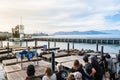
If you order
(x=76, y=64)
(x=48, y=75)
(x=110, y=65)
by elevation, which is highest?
(x=76, y=64)

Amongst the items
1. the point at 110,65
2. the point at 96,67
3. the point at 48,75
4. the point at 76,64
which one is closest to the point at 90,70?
the point at 96,67

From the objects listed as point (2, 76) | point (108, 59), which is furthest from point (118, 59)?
point (2, 76)

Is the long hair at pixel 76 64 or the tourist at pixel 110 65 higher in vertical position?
the long hair at pixel 76 64

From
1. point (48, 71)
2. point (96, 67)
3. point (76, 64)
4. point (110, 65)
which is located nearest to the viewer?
point (48, 71)

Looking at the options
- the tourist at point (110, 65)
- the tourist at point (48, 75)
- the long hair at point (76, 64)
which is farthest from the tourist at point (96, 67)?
the tourist at point (48, 75)

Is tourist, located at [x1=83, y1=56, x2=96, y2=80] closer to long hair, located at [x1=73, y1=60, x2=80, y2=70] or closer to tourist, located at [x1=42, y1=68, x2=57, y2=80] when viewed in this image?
long hair, located at [x1=73, y1=60, x2=80, y2=70]

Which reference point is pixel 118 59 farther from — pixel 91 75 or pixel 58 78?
pixel 58 78

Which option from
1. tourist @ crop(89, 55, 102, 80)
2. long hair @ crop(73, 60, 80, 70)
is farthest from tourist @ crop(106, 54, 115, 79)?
long hair @ crop(73, 60, 80, 70)

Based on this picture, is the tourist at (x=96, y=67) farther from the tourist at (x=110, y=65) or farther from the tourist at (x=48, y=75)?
the tourist at (x=48, y=75)

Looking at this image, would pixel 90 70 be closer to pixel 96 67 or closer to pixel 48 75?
pixel 96 67

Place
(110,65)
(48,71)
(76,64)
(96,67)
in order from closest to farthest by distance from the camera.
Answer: (48,71) → (76,64) → (96,67) → (110,65)

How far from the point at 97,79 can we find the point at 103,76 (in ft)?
0.78

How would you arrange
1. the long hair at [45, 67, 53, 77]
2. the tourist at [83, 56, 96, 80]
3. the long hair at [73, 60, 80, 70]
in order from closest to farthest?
the long hair at [45, 67, 53, 77], the long hair at [73, 60, 80, 70], the tourist at [83, 56, 96, 80]

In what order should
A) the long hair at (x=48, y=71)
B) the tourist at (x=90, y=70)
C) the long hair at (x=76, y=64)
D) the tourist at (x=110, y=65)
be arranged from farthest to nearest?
the tourist at (x=110, y=65), the tourist at (x=90, y=70), the long hair at (x=76, y=64), the long hair at (x=48, y=71)
